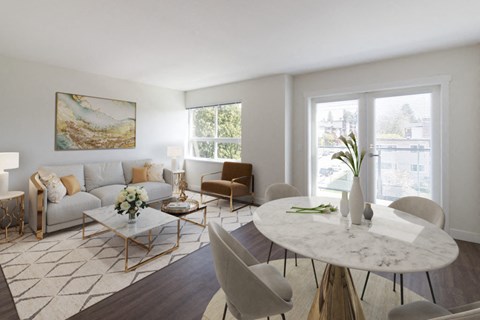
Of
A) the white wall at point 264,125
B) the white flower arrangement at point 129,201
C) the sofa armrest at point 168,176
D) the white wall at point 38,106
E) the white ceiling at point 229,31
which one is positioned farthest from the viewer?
the sofa armrest at point 168,176

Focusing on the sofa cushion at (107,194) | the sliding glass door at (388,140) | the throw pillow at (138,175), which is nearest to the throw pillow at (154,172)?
the throw pillow at (138,175)

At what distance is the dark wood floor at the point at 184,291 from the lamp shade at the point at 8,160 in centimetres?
154

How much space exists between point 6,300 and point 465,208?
5032 mm

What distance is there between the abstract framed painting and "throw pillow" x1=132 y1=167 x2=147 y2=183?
643 mm

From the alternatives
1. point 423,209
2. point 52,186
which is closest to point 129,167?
point 52,186

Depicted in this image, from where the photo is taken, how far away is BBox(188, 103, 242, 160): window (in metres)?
5.29

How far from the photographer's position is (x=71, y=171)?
3885 millimetres

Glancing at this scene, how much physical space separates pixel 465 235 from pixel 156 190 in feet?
15.6

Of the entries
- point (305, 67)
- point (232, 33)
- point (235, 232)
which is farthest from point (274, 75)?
point (235, 232)

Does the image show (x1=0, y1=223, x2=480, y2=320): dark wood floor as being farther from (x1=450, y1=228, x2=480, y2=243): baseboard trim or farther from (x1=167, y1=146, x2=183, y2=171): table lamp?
(x1=167, y1=146, x2=183, y2=171): table lamp

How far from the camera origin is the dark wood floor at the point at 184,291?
1768mm

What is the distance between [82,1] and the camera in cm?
210

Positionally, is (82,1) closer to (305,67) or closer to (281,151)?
(305,67)

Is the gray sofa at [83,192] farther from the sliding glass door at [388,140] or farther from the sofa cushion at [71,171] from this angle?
the sliding glass door at [388,140]
